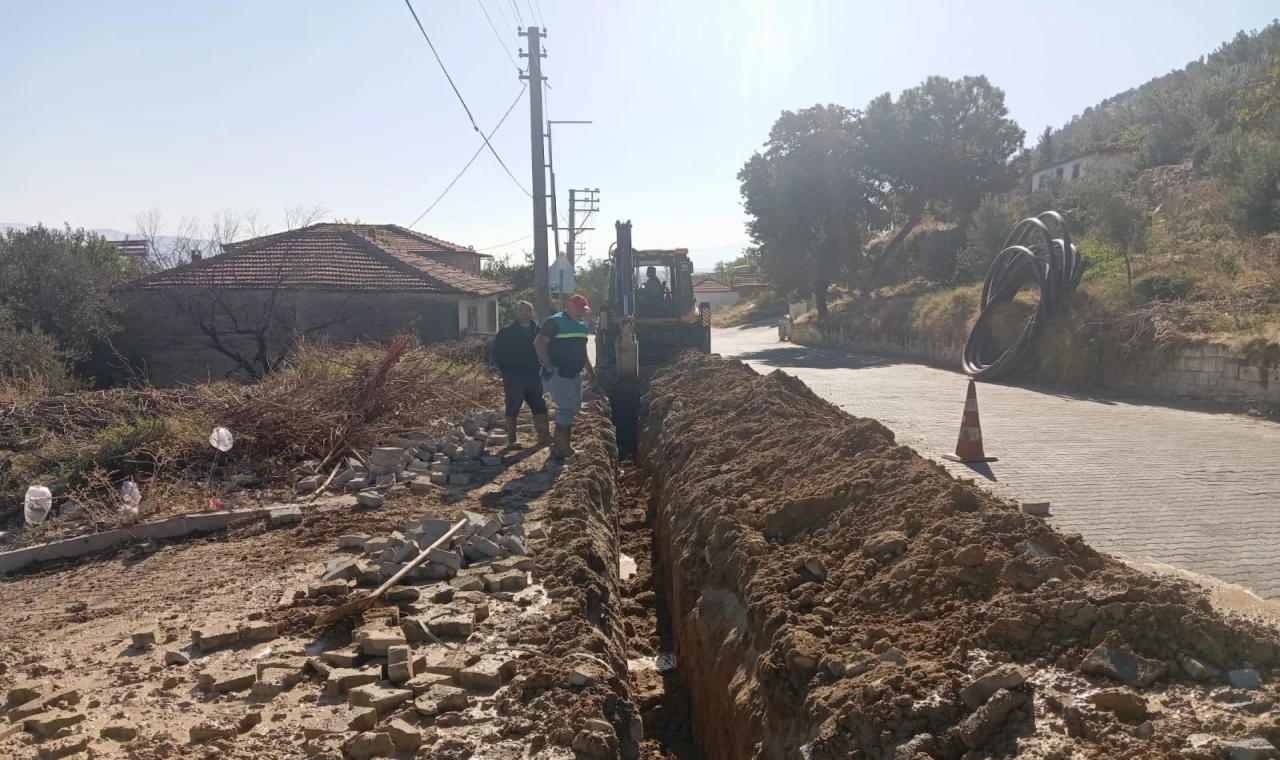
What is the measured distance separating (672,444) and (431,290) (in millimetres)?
12754

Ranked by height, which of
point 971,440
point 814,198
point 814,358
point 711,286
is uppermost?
point 814,198

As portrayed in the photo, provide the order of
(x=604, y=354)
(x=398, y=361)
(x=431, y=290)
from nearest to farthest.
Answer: (x=398, y=361)
(x=604, y=354)
(x=431, y=290)

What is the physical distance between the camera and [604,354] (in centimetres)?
1816

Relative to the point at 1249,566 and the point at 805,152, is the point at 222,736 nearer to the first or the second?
the point at 1249,566

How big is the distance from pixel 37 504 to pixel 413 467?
10.5 ft

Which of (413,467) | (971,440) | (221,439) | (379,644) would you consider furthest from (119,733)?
(971,440)

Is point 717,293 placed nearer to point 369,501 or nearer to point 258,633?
point 369,501

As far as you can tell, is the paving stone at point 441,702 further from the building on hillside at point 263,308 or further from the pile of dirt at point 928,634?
the building on hillside at point 263,308

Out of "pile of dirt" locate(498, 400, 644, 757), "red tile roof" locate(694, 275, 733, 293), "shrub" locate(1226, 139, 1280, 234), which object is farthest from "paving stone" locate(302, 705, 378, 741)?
"red tile roof" locate(694, 275, 733, 293)

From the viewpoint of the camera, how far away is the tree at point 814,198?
3462 centimetres

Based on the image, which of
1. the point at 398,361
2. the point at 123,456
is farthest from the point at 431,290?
the point at 123,456

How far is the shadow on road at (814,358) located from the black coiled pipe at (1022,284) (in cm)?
366

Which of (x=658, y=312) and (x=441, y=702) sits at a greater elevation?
(x=658, y=312)

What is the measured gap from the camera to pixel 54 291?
59.9 feet
